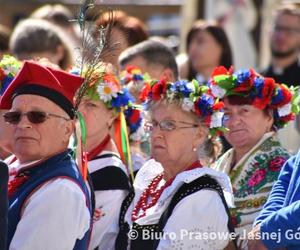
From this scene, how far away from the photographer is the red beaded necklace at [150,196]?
5.28 meters

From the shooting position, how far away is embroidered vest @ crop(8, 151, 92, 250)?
452cm

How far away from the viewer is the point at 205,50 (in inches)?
334

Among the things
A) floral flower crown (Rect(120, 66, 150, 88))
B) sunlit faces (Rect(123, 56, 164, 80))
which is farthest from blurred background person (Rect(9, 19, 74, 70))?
floral flower crown (Rect(120, 66, 150, 88))

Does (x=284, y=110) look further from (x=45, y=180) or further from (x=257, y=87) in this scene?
(x=45, y=180)

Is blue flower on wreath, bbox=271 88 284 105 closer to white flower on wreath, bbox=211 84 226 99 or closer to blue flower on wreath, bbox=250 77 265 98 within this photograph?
blue flower on wreath, bbox=250 77 265 98

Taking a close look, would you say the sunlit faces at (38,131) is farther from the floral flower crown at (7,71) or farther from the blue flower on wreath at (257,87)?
the blue flower on wreath at (257,87)

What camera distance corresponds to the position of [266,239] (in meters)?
5.02

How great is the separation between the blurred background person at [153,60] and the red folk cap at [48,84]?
258 centimetres

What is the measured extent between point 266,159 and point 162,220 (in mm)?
983

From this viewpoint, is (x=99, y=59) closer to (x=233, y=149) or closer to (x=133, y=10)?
(x=233, y=149)

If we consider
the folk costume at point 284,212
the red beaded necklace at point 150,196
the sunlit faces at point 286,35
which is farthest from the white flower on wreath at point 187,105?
the sunlit faces at point 286,35

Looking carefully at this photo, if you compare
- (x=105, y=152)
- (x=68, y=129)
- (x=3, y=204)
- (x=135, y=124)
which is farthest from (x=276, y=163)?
(x=3, y=204)

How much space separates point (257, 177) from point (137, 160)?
1008 millimetres

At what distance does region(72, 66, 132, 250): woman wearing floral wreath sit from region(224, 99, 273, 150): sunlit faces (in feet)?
2.27
